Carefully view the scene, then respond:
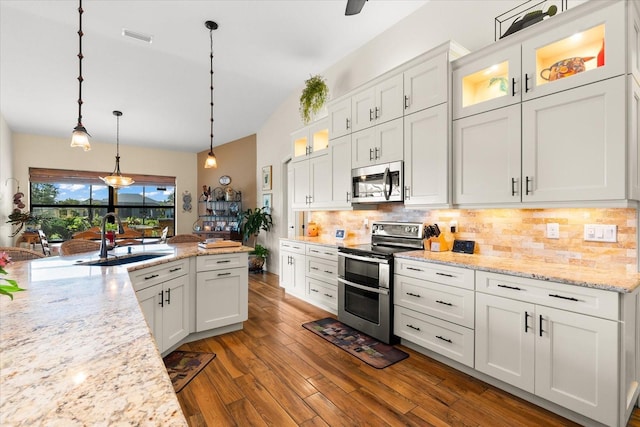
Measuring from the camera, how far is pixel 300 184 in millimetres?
4703

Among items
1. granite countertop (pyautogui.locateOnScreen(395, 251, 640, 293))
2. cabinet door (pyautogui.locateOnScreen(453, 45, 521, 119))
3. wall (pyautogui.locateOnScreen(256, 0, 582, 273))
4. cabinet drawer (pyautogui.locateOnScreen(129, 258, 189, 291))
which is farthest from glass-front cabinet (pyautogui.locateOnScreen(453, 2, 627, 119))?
cabinet drawer (pyautogui.locateOnScreen(129, 258, 189, 291))

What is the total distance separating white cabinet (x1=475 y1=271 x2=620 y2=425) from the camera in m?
1.71

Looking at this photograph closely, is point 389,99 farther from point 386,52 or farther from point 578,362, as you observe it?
point 578,362

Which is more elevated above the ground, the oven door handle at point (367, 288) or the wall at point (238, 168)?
the wall at point (238, 168)

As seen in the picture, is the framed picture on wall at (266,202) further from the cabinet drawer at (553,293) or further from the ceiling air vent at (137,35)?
the cabinet drawer at (553,293)

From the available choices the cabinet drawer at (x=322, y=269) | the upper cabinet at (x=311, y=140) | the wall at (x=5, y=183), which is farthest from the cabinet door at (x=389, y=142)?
the wall at (x=5, y=183)

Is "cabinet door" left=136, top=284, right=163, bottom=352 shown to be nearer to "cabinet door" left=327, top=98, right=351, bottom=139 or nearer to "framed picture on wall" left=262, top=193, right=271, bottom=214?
"cabinet door" left=327, top=98, right=351, bottom=139

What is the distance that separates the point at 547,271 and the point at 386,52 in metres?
3.06

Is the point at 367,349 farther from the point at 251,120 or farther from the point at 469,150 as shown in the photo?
the point at 251,120

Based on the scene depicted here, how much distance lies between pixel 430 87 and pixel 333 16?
1589 mm

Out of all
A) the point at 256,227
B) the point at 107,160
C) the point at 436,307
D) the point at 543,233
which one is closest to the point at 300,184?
the point at 256,227

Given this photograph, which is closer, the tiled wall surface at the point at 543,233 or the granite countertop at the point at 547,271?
the granite countertop at the point at 547,271

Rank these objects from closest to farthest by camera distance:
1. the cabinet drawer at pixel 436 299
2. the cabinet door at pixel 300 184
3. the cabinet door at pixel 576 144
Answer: the cabinet door at pixel 576 144, the cabinet drawer at pixel 436 299, the cabinet door at pixel 300 184

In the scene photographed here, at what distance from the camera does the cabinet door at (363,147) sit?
135 inches
